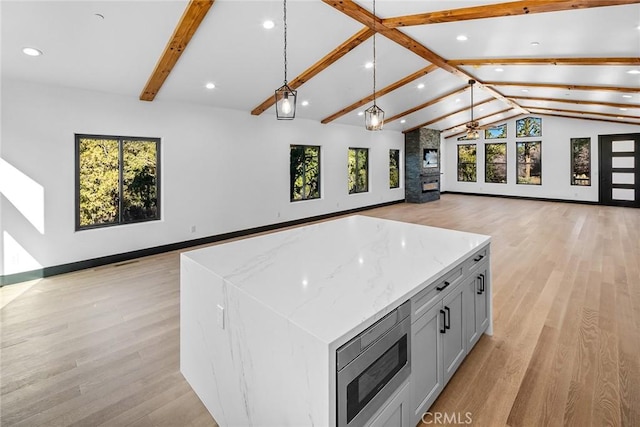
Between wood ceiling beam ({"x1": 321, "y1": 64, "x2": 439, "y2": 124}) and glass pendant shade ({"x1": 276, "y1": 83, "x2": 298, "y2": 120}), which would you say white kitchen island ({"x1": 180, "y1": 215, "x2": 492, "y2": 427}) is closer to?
glass pendant shade ({"x1": 276, "y1": 83, "x2": 298, "y2": 120})

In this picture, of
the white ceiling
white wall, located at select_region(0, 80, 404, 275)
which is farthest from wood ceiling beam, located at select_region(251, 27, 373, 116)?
white wall, located at select_region(0, 80, 404, 275)

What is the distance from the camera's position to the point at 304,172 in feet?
27.1

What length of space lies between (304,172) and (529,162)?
29.1 ft

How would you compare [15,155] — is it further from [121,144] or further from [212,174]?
[212,174]

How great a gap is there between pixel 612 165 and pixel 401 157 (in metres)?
6.35

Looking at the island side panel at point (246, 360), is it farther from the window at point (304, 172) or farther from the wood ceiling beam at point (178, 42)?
the window at point (304, 172)

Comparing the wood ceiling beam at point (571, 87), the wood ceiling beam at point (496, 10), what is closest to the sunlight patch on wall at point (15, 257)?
the wood ceiling beam at point (496, 10)

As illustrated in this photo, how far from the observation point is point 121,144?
5.19m

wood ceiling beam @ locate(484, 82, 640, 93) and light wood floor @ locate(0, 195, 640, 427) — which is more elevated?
wood ceiling beam @ locate(484, 82, 640, 93)

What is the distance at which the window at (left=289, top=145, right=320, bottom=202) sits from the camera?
314 inches

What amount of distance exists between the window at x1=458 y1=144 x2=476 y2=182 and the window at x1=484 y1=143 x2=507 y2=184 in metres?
0.50

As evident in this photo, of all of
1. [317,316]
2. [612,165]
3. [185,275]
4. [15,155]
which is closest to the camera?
[317,316]

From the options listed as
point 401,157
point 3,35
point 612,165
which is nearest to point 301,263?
point 3,35

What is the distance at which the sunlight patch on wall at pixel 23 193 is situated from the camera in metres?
4.12
